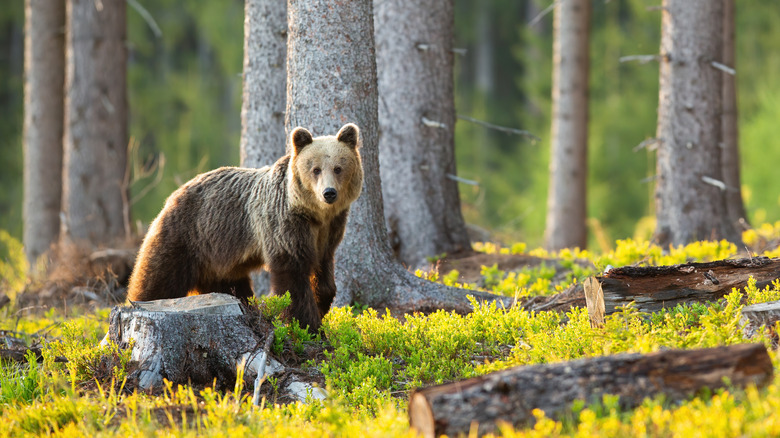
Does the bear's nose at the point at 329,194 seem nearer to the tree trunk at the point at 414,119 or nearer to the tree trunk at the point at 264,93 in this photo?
the tree trunk at the point at 264,93

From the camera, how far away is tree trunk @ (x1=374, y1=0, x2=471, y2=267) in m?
8.85

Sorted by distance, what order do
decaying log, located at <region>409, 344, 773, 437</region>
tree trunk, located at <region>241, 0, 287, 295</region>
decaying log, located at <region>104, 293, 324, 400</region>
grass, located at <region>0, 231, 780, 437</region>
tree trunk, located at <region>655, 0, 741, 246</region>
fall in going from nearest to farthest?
grass, located at <region>0, 231, 780, 437</region> < decaying log, located at <region>409, 344, 773, 437</region> < decaying log, located at <region>104, 293, 324, 400</region> < tree trunk, located at <region>241, 0, 287, 295</region> < tree trunk, located at <region>655, 0, 741, 246</region>

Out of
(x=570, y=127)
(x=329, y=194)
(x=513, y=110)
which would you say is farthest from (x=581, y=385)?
(x=513, y=110)

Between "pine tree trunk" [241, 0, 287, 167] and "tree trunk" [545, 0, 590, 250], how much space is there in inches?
252

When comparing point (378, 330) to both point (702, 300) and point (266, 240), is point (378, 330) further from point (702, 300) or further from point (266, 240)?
point (702, 300)

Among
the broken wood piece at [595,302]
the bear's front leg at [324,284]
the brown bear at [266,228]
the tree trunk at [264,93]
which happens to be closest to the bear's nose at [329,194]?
the brown bear at [266,228]

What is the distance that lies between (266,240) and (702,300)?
10.1ft

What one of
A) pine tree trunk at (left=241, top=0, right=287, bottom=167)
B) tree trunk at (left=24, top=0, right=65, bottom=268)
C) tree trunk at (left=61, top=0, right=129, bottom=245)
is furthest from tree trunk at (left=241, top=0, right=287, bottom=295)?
tree trunk at (left=24, top=0, right=65, bottom=268)

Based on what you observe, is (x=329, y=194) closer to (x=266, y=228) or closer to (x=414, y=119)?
(x=266, y=228)

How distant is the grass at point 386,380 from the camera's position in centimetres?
322

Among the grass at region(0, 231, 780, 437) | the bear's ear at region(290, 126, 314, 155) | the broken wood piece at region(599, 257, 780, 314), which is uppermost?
the bear's ear at region(290, 126, 314, 155)

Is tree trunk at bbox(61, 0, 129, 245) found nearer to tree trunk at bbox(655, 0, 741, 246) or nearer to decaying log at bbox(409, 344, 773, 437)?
tree trunk at bbox(655, 0, 741, 246)

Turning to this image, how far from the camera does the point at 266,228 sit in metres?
5.70

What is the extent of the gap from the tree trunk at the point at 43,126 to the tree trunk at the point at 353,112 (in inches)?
295
